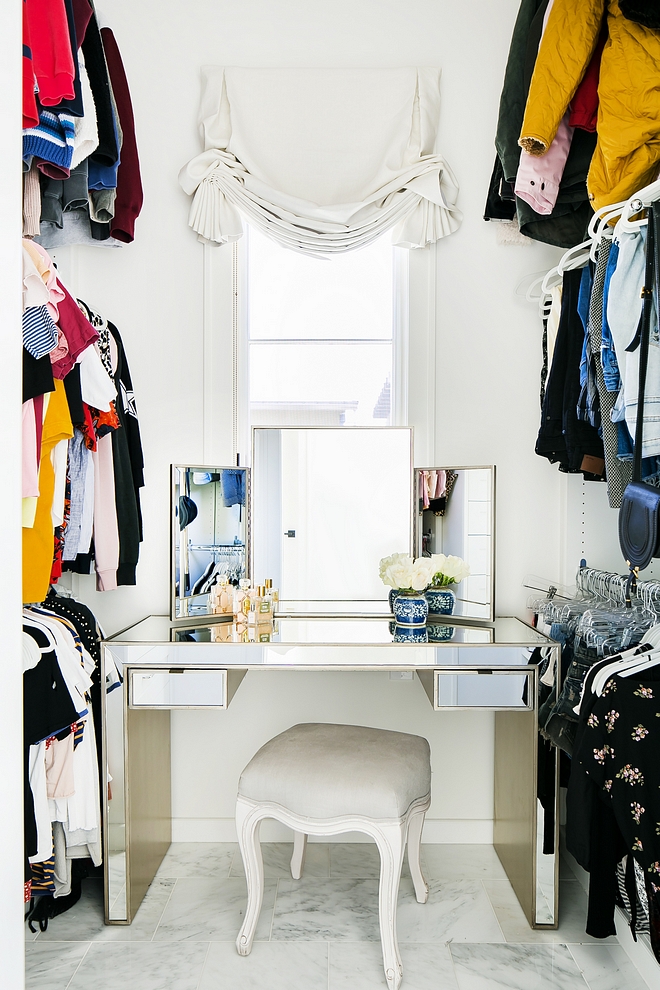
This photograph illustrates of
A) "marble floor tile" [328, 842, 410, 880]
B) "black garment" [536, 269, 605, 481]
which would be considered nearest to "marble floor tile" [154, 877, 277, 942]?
"marble floor tile" [328, 842, 410, 880]

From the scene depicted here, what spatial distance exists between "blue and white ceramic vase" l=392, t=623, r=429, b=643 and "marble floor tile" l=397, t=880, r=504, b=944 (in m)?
0.81

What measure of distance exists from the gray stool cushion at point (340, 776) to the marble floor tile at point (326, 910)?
46cm

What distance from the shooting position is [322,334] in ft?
8.80

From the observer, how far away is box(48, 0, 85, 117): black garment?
64.6 inches

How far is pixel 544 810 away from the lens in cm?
205

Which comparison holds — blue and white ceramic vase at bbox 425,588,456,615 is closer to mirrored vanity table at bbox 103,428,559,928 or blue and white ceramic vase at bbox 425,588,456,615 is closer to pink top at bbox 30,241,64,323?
mirrored vanity table at bbox 103,428,559,928

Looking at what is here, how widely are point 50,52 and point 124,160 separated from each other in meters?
0.75

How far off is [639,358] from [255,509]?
148 centimetres

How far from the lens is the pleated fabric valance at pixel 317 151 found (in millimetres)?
2527

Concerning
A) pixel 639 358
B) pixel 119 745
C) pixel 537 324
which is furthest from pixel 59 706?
pixel 537 324

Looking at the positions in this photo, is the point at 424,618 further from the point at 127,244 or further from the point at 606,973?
the point at 127,244

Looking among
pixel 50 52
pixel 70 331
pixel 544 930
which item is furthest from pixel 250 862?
pixel 50 52

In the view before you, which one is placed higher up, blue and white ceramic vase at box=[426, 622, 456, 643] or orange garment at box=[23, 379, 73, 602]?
orange garment at box=[23, 379, 73, 602]

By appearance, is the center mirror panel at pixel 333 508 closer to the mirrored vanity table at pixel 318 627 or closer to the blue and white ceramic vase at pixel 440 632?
the mirrored vanity table at pixel 318 627
